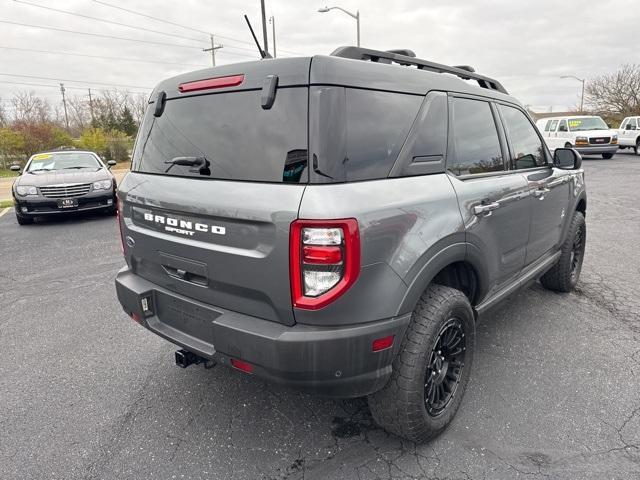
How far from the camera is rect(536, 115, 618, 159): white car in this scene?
19.6 metres

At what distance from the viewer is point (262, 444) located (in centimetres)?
241

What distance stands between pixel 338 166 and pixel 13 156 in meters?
31.6

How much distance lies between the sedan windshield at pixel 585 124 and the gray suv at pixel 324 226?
20824 mm

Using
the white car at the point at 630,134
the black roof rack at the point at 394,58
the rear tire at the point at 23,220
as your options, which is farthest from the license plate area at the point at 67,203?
the white car at the point at 630,134

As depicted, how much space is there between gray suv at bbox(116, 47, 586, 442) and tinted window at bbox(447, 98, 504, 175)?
0.02 metres

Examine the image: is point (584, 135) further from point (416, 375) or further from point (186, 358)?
point (186, 358)

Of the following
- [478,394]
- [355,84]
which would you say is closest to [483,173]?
[355,84]

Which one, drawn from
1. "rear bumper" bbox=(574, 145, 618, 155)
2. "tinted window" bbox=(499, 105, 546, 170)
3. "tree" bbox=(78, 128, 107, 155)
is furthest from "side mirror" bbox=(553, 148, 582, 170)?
"tree" bbox=(78, 128, 107, 155)

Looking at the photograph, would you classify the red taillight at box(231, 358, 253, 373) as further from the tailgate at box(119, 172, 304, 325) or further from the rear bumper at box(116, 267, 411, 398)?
the tailgate at box(119, 172, 304, 325)

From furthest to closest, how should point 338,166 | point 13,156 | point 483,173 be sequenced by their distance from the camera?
point 13,156
point 483,173
point 338,166

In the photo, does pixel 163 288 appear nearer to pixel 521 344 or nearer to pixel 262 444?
pixel 262 444

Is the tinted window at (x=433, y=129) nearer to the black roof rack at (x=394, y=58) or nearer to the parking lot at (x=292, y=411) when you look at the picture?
the black roof rack at (x=394, y=58)

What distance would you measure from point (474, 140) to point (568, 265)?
2198mm

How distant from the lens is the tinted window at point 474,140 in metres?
2.62
